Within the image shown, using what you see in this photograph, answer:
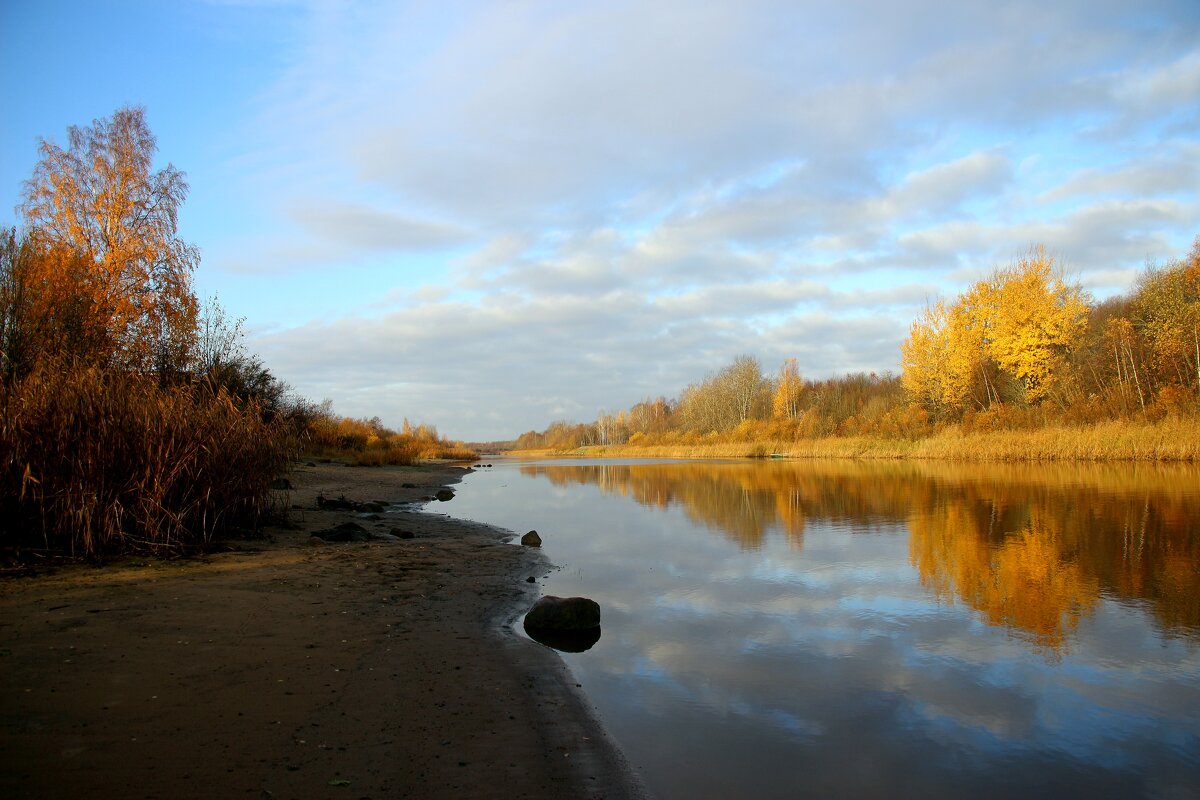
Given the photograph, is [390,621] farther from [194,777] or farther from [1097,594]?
[1097,594]

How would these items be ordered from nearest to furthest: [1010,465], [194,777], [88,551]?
[194,777]
[88,551]
[1010,465]

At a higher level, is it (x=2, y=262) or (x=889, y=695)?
(x=2, y=262)

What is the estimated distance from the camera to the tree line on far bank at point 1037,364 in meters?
30.6

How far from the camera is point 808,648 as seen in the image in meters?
7.11

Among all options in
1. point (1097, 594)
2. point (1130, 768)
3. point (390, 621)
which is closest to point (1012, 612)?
point (1097, 594)

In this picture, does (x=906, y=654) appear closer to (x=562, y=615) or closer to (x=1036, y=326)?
(x=562, y=615)

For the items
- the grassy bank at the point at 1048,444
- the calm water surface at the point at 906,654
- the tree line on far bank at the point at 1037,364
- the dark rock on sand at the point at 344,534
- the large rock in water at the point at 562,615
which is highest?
the tree line on far bank at the point at 1037,364


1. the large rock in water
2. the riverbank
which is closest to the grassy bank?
the large rock in water

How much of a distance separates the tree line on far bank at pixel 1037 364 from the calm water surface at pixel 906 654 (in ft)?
63.3

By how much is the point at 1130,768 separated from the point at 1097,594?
5270mm

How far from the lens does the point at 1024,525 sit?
1438 centimetres

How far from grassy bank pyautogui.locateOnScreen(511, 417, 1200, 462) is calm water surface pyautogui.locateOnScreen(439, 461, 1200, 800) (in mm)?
15074

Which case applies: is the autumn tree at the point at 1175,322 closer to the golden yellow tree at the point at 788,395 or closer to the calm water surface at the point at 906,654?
the calm water surface at the point at 906,654

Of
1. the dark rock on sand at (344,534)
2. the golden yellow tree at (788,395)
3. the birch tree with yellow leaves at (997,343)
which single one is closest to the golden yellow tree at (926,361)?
the birch tree with yellow leaves at (997,343)
